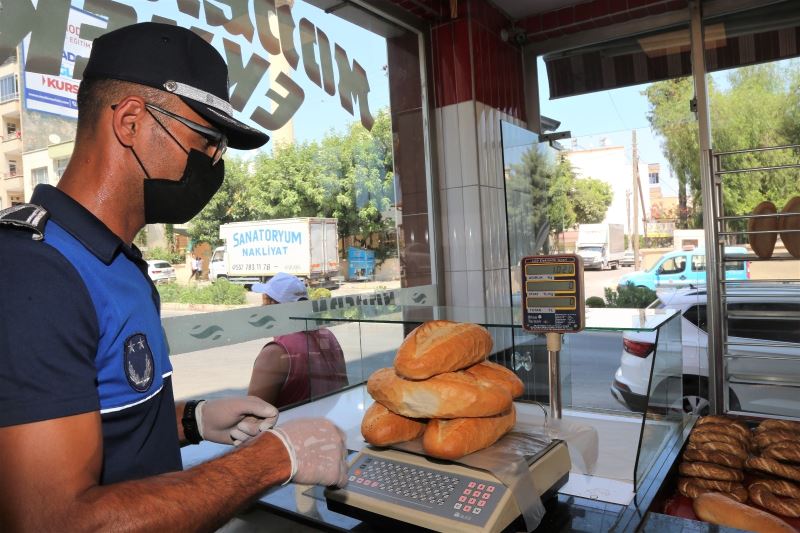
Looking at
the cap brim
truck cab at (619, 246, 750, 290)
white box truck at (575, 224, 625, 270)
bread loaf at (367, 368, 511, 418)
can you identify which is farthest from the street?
truck cab at (619, 246, 750, 290)

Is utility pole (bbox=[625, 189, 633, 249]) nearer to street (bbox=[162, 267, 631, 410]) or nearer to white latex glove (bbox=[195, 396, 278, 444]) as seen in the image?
street (bbox=[162, 267, 631, 410])

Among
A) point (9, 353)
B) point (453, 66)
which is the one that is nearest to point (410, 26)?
point (453, 66)

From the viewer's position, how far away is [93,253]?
86cm

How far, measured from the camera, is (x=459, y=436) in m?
1.00

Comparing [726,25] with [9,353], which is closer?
[9,353]

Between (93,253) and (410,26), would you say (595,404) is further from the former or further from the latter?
(410,26)

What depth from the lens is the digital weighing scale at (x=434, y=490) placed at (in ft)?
2.97

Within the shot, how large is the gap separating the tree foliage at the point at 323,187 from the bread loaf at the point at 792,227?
2.16 meters

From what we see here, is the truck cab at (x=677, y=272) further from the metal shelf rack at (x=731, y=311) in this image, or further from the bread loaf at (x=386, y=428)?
the bread loaf at (x=386, y=428)

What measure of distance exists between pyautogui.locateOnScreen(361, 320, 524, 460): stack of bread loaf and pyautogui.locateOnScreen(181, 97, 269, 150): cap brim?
1.68ft

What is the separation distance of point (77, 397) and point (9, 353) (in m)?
0.09

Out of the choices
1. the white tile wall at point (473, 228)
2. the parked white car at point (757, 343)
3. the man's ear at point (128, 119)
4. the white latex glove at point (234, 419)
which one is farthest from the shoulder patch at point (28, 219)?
the white tile wall at point (473, 228)

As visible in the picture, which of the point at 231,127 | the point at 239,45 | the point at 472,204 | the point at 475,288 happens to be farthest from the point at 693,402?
the point at 239,45

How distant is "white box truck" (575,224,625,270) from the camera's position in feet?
13.0
